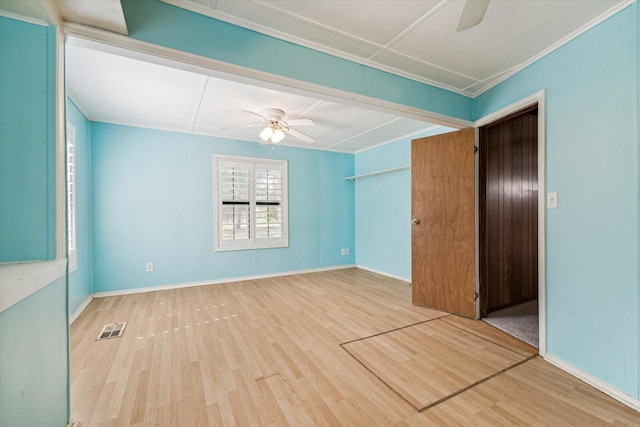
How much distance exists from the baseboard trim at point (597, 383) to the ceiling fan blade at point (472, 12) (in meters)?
2.33

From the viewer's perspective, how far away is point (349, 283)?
13.8ft

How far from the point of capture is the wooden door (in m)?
2.79

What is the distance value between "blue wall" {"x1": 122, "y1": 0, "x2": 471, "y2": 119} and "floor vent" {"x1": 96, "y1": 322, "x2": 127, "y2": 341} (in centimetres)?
254

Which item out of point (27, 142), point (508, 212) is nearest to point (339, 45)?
point (27, 142)

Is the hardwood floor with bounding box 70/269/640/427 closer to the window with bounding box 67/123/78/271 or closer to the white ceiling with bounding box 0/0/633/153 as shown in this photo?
the window with bounding box 67/123/78/271

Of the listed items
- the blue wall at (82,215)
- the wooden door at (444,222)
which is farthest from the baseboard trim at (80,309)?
the wooden door at (444,222)

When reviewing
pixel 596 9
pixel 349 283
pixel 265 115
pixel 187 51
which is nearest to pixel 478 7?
pixel 596 9

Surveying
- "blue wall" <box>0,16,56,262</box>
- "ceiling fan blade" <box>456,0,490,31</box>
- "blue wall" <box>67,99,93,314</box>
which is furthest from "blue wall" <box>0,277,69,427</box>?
"ceiling fan blade" <box>456,0,490,31</box>

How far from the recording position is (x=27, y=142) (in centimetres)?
121

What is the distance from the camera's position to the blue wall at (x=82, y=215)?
2.88 m

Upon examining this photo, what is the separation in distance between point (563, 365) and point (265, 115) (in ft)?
11.8

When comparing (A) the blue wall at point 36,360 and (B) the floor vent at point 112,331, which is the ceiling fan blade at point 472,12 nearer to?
(A) the blue wall at point 36,360

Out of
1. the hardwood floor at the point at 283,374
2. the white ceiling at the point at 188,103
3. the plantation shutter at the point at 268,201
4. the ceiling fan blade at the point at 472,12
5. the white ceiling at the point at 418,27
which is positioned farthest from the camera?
the plantation shutter at the point at 268,201

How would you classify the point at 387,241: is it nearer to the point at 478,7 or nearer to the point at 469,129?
the point at 469,129
